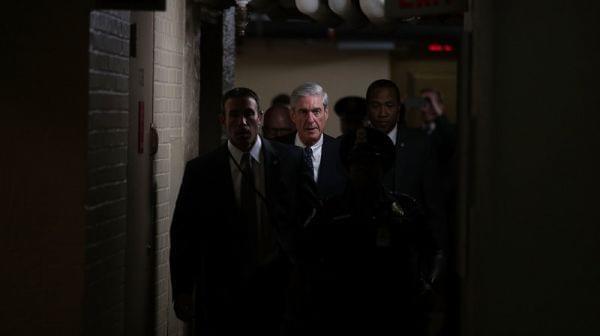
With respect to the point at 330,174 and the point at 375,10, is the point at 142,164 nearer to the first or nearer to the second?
the point at 330,174

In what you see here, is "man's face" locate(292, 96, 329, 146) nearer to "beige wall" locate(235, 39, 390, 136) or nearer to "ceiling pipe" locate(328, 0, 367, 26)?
"ceiling pipe" locate(328, 0, 367, 26)

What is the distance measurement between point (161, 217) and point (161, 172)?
0.31 m

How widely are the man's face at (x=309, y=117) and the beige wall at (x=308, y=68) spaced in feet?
30.0

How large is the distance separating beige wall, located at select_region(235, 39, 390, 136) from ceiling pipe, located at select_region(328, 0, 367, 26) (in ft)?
25.3

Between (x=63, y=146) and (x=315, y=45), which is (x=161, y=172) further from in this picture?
(x=315, y=45)

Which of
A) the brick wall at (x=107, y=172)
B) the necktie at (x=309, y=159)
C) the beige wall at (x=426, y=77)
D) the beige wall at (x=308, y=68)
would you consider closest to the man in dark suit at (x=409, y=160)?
the necktie at (x=309, y=159)

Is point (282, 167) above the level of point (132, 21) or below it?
below

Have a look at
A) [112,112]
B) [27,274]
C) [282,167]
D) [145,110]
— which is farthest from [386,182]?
[27,274]

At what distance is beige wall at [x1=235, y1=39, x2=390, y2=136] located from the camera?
18.1 metres

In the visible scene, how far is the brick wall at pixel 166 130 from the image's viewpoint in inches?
325

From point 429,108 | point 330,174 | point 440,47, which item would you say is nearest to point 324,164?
point 330,174

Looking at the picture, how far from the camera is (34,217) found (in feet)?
21.1

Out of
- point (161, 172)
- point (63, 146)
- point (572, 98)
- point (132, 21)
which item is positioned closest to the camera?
point (572, 98)

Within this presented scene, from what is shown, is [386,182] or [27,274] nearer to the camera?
[27,274]
